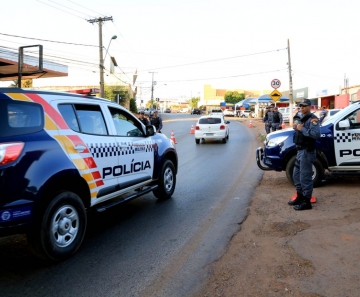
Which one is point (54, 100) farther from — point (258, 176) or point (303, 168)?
point (258, 176)

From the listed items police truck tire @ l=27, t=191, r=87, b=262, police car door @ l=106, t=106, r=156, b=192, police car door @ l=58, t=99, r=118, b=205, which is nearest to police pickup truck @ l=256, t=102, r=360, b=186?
police car door @ l=106, t=106, r=156, b=192

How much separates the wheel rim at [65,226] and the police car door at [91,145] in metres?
0.43

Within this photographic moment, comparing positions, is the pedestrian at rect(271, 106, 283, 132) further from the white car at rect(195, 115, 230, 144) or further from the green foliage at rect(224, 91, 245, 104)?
the green foliage at rect(224, 91, 245, 104)

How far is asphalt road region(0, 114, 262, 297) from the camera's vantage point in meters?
3.52

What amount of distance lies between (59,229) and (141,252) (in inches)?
38.6

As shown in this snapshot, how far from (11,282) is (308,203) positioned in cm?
452

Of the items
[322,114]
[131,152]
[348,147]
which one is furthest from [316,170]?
[322,114]

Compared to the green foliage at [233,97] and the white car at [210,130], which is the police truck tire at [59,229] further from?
the green foliage at [233,97]

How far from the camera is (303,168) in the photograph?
6043mm

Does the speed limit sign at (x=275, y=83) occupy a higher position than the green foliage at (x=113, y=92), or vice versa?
the green foliage at (x=113, y=92)

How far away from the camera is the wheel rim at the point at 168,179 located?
22.7ft

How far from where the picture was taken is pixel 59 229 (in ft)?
13.3

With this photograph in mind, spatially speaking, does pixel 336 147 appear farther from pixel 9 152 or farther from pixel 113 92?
pixel 113 92

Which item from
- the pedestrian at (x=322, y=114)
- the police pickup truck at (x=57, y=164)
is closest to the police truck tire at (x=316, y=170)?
the pedestrian at (x=322, y=114)
